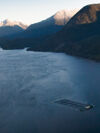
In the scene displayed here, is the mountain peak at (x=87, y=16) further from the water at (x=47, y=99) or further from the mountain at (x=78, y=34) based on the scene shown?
the water at (x=47, y=99)

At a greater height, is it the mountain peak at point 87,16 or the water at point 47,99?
the mountain peak at point 87,16

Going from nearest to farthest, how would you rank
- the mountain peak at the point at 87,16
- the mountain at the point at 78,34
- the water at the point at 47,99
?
the water at the point at 47,99
the mountain at the point at 78,34
the mountain peak at the point at 87,16

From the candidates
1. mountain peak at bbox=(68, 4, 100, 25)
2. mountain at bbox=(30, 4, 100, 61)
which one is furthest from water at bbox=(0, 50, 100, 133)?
mountain peak at bbox=(68, 4, 100, 25)

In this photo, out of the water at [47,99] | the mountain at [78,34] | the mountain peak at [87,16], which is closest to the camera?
the water at [47,99]

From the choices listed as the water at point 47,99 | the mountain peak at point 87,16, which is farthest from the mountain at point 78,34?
the water at point 47,99

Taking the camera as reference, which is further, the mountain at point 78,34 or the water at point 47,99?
the mountain at point 78,34

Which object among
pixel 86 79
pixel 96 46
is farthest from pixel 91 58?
pixel 86 79

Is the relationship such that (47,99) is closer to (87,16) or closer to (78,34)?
(78,34)

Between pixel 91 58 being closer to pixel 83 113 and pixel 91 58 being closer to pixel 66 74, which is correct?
pixel 66 74
